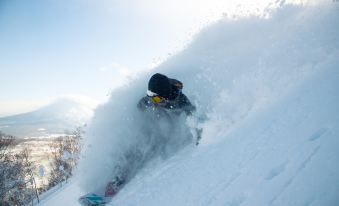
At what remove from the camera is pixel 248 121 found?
17.6 feet

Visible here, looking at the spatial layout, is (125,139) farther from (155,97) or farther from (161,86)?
(161,86)

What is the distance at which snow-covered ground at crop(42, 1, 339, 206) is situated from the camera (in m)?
3.16

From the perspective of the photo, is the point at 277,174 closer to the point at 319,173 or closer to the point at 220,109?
the point at 319,173

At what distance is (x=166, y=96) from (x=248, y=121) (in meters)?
2.02

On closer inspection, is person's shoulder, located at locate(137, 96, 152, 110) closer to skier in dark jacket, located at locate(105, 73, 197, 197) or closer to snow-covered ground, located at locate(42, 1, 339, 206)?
skier in dark jacket, located at locate(105, 73, 197, 197)

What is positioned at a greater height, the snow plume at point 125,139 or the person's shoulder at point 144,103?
the person's shoulder at point 144,103

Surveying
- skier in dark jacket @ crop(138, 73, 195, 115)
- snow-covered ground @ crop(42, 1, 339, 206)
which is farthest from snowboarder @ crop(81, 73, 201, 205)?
snow-covered ground @ crop(42, 1, 339, 206)

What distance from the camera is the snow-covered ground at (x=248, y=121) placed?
316 cm

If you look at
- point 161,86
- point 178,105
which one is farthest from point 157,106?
point 161,86

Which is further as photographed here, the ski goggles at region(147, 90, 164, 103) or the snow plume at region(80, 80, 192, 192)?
the snow plume at region(80, 80, 192, 192)

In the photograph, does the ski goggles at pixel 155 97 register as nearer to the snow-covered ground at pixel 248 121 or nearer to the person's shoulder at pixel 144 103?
the person's shoulder at pixel 144 103

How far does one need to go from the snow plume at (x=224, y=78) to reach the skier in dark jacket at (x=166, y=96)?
16.3 inches

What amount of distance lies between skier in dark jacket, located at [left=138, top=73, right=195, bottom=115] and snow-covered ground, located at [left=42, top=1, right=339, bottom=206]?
2.08ft

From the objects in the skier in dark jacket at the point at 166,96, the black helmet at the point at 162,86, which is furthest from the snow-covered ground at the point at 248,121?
the black helmet at the point at 162,86
